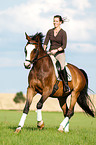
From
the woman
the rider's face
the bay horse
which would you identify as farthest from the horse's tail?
the rider's face

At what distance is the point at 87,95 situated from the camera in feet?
37.7

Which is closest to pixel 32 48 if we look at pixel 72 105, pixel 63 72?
pixel 63 72

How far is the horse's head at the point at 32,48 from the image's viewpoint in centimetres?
837

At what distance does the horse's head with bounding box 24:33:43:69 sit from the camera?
8367 millimetres

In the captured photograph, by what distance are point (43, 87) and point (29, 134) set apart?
163 centimetres

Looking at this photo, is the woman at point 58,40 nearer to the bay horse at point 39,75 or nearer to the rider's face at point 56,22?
the rider's face at point 56,22

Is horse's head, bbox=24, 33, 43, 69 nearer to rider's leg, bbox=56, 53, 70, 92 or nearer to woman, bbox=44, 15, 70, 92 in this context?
woman, bbox=44, 15, 70, 92

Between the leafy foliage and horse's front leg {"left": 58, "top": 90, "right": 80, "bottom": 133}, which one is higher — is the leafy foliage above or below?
below

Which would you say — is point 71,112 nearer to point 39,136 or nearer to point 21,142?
point 39,136

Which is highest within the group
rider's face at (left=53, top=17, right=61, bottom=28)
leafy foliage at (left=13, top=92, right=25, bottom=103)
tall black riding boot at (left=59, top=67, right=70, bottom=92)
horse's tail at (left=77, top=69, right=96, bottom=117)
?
rider's face at (left=53, top=17, right=61, bottom=28)

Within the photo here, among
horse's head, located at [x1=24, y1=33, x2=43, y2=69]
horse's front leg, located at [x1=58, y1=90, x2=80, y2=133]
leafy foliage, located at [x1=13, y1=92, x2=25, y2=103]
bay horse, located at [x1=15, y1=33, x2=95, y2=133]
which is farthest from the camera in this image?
leafy foliage, located at [x1=13, y1=92, x2=25, y2=103]

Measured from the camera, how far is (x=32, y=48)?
28.1 ft

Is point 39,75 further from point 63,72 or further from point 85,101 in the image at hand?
point 85,101

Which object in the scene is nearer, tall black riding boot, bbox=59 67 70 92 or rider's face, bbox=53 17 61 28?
rider's face, bbox=53 17 61 28
